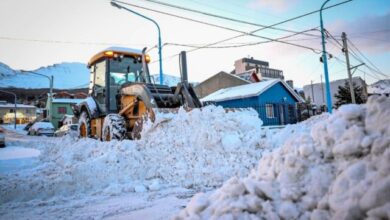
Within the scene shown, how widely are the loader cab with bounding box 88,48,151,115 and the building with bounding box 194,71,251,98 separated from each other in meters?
24.9

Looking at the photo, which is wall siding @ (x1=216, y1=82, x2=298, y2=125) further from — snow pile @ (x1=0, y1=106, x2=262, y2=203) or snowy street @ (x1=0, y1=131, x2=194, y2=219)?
snowy street @ (x1=0, y1=131, x2=194, y2=219)

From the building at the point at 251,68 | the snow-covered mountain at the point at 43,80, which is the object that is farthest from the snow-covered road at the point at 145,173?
the snow-covered mountain at the point at 43,80

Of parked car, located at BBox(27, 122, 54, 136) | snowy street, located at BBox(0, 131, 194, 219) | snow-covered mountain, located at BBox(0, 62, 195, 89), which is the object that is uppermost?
snow-covered mountain, located at BBox(0, 62, 195, 89)

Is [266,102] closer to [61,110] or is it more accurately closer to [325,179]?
[325,179]

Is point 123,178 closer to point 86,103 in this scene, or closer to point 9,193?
point 9,193

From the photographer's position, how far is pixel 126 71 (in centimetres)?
1026

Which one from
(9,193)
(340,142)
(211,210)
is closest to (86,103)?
(9,193)

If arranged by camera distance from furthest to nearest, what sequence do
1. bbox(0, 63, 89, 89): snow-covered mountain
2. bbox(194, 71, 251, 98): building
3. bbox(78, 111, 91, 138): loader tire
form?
bbox(0, 63, 89, 89): snow-covered mountain < bbox(194, 71, 251, 98): building < bbox(78, 111, 91, 138): loader tire

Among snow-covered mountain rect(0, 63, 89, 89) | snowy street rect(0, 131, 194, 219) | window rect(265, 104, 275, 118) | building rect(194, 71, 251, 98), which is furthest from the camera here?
snow-covered mountain rect(0, 63, 89, 89)

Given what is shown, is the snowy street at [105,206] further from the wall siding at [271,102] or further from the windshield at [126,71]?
the wall siding at [271,102]

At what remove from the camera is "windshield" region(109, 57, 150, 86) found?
10.1m

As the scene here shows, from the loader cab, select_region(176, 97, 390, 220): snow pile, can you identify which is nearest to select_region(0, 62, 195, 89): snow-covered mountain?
the loader cab

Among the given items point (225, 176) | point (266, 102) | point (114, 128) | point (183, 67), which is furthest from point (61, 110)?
point (225, 176)

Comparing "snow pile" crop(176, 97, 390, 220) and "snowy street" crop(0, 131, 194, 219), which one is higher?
"snow pile" crop(176, 97, 390, 220)
